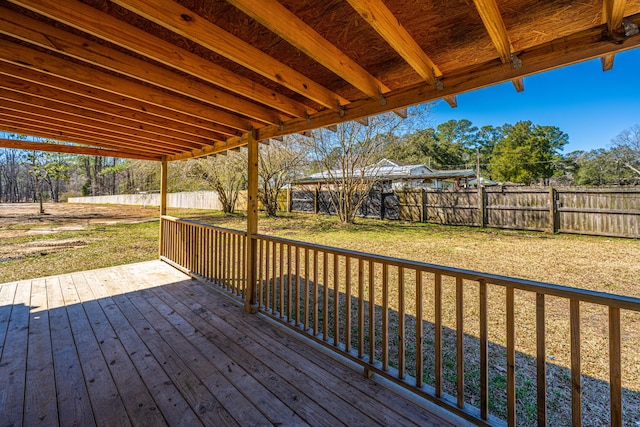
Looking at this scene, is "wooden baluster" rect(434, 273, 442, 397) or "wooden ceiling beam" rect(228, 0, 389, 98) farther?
"wooden baluster" rect(434, 273, 442, 397)

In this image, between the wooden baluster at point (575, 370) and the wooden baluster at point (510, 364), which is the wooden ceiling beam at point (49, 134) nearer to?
the wooden baluster at point (510, 364)

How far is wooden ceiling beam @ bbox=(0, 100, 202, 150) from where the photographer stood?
250 cm

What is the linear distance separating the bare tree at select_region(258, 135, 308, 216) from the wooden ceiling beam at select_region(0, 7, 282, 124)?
8895 millimetres

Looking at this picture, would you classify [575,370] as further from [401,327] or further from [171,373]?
[171,373]

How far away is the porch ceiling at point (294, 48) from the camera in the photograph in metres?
1.29

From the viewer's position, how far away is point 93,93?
2242 millimetres

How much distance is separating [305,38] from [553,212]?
8.81m

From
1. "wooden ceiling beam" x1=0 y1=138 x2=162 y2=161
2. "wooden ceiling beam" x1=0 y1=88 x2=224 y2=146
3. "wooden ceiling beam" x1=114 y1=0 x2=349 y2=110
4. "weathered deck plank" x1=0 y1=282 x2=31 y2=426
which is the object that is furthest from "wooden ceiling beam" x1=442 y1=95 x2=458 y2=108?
"wooden ceiling beam" x1=0 y1=138 x2=162 y2=161

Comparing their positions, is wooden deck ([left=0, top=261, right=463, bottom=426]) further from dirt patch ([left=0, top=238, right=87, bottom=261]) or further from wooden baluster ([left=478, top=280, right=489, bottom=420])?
dirt patch ([left=0, top=238, right=87, bottom=261])

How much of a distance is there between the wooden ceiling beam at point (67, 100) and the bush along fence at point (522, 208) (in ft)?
27.8

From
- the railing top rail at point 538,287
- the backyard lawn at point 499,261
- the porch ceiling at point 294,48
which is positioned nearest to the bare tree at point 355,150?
the backyard lawn at point 499,261

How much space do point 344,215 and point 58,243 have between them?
8.40 metres

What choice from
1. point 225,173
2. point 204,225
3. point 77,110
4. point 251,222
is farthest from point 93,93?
point 225,173

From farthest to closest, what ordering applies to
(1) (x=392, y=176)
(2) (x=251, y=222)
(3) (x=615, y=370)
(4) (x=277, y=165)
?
(1) (x=392, y=176), (4) (x=277, y=165), (2) (x=251, y=222), (3) (x=615, y=370)
